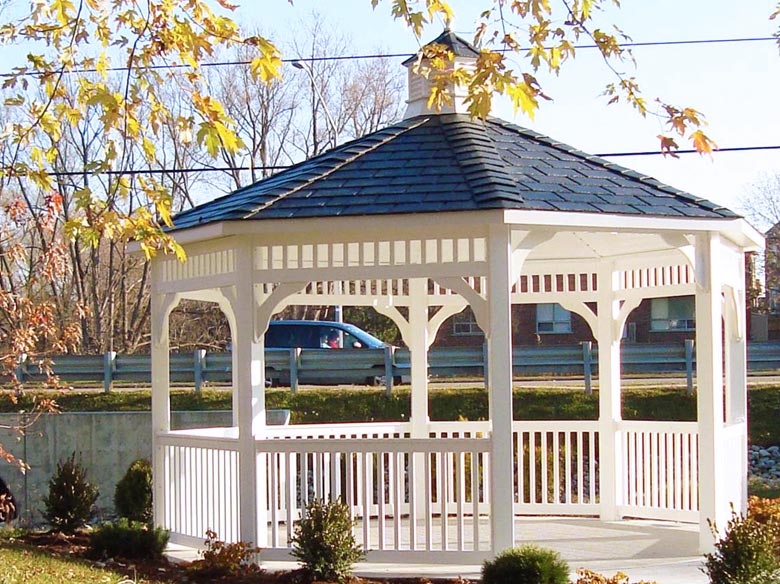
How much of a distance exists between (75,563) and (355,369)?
14.8 meters

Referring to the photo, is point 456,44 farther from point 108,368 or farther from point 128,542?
point 108,368

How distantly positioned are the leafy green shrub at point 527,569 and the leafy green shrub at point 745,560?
115 cm

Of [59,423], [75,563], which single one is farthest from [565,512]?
[59,423]

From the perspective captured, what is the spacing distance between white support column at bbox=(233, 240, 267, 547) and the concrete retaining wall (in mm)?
10251

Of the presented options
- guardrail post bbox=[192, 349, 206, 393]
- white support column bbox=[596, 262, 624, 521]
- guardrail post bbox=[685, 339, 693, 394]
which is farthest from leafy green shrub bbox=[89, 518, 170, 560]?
guardrail post bbox=[685, 339, 693, 394]

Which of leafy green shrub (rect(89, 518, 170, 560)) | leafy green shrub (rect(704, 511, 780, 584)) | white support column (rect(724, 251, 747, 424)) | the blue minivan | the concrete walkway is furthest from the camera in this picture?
the blue minivan

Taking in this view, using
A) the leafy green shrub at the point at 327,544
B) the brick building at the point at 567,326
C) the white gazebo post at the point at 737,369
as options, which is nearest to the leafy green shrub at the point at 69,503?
the leafy green shrub at the point at 327,544

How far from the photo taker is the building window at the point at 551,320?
40250mm

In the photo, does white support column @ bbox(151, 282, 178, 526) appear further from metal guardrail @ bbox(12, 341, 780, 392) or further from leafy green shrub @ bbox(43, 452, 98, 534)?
metal guardrail @ bbox(12, 341, 780, 392)

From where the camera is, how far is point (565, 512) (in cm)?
1323

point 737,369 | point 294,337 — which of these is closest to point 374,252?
point 737,369

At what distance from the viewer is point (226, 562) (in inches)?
377

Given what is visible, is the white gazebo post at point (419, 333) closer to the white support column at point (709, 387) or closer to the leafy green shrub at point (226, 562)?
the white support column at point (709, 387)

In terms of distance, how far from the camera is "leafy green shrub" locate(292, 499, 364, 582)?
29.9ft
